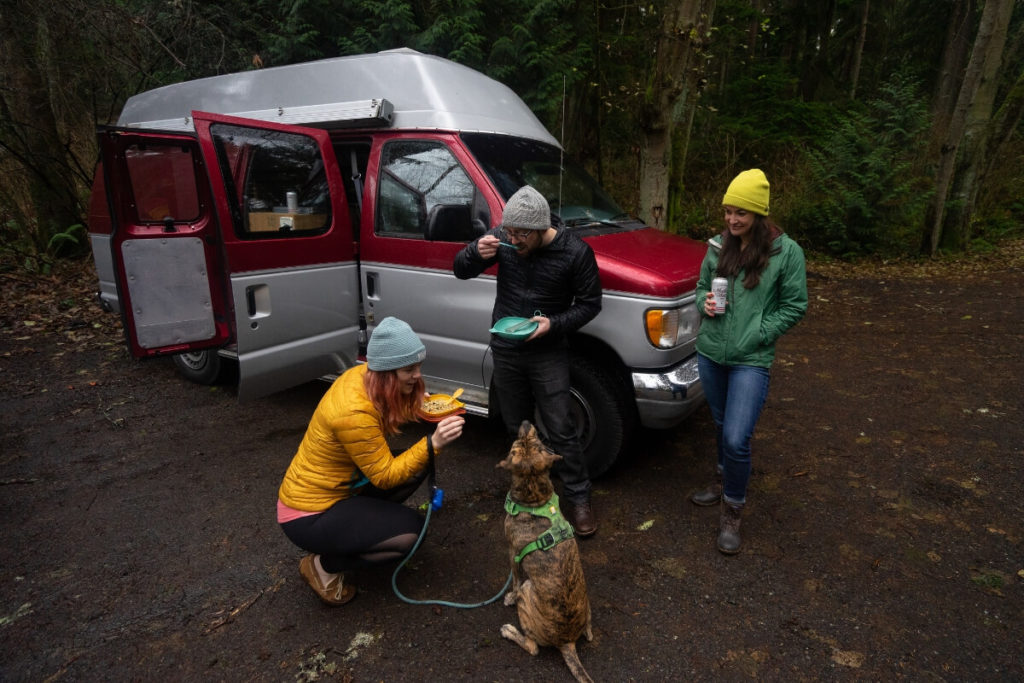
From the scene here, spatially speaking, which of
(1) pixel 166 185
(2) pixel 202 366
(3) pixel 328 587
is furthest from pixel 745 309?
(2) pixel 202 366

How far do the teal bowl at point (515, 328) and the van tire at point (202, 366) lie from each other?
341 cm

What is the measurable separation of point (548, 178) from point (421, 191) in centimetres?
94

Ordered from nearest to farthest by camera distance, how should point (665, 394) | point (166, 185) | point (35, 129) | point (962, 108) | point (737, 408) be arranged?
point (737, 408) → point (665, 394) → point (166, 185) → point (35, 129) → point (962, 108)

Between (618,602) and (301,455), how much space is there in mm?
1628

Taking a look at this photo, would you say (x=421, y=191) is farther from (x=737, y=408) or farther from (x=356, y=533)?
(x=737, y=408)

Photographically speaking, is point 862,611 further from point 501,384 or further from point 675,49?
point 675,49

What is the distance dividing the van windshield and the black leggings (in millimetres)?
2066

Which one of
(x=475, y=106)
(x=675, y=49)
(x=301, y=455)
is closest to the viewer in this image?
(x=301, y=455)

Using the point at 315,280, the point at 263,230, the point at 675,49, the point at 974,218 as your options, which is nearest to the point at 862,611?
the point at 315,280

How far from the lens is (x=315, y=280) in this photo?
3965 millimetres

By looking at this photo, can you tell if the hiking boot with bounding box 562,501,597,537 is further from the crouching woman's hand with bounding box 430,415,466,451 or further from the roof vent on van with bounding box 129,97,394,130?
the roof vent on van with bounding box 129,97,394,130

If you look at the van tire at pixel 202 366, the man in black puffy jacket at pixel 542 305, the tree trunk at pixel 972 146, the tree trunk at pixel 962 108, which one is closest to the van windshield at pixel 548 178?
the man in black puffy jacket at pixel 542 305

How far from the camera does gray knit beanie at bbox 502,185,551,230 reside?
8.90 ft

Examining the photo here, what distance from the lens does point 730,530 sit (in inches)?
117
